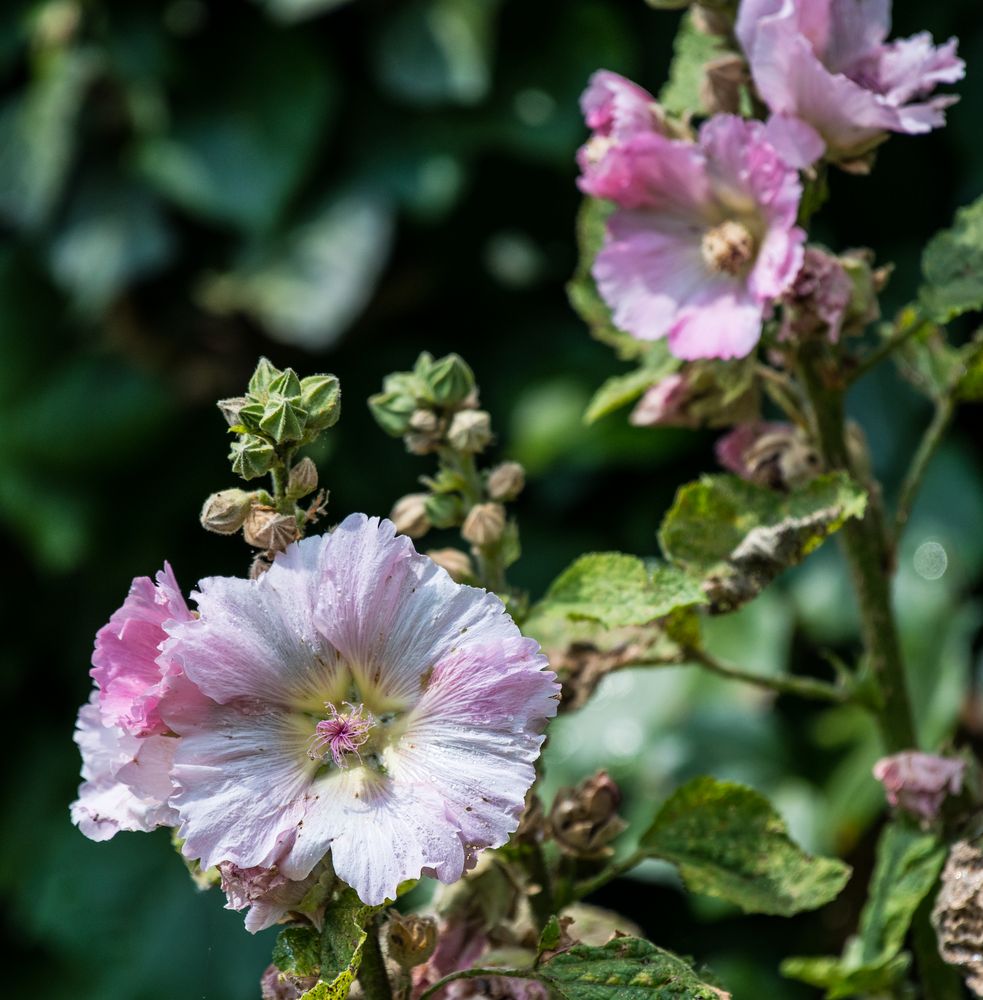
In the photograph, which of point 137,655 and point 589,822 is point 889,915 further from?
point 137,655

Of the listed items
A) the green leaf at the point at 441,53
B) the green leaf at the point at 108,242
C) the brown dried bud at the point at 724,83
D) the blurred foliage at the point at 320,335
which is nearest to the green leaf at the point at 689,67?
the brown dried bud at the point at 724,83

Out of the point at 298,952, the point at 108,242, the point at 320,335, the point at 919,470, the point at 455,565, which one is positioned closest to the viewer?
the point at 298,952

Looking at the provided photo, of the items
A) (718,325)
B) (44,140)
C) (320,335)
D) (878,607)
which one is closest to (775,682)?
(878,607)

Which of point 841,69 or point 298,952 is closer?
point 298,952

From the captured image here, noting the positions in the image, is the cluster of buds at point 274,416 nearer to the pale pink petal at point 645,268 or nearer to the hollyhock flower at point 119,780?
the hollyhock flower at point 119,780

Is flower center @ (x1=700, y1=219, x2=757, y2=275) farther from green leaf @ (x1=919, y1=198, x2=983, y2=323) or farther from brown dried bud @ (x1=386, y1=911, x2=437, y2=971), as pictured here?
brown dried bud @ (x1=386, y1=911, x2=437, y2=971)

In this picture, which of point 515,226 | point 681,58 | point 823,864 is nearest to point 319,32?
point 515,226

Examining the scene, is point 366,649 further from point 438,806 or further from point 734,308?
point 734,308

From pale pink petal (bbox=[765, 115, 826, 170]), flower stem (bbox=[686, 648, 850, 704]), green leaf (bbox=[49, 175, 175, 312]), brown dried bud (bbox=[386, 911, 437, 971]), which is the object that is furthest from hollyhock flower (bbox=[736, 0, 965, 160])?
green leaf (bbox=[49, 175, 175, 312])
